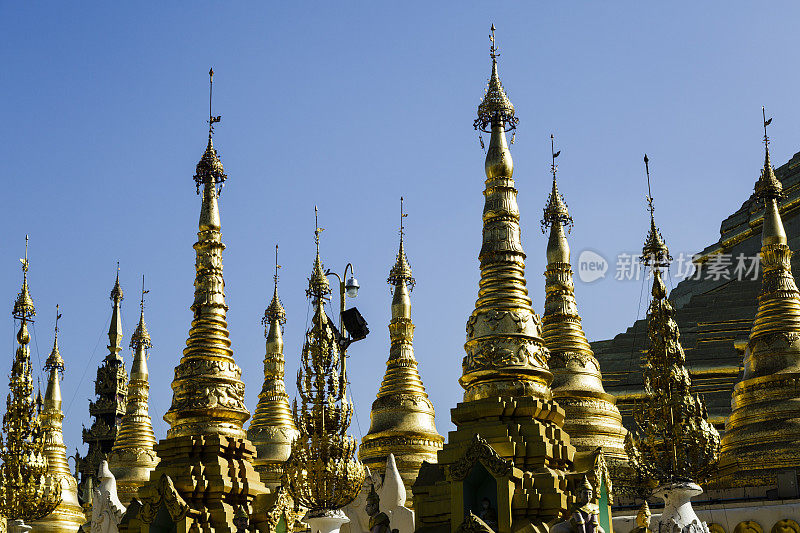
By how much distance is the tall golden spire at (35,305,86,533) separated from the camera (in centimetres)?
3797

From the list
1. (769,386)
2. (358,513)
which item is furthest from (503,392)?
(769,386)

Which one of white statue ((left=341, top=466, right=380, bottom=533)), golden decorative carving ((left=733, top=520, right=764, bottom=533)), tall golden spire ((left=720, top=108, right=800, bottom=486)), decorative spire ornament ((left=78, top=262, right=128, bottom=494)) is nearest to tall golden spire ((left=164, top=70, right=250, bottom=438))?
white statue ((left=341, top=466, right=380, bottom=533))

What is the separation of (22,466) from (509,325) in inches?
499

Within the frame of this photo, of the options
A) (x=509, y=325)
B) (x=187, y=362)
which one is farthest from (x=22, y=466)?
(x=509, y=325)

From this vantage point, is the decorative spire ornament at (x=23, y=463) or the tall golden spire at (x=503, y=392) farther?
the decorative spire ornament at (x=23, y=463)

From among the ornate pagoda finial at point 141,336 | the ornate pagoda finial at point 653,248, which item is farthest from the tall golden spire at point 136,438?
the ornate pagoda finial at point 653,248

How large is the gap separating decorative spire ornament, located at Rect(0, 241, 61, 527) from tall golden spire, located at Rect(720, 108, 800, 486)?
51.9 feet

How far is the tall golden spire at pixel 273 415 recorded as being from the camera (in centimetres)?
3506

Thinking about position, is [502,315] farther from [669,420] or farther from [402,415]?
[402,415]

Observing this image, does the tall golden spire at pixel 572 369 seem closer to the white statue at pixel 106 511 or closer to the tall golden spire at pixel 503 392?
the tall golden spire at pixel 503 392

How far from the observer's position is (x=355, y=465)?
2073 centimetres

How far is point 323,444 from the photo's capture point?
20453 millimetres

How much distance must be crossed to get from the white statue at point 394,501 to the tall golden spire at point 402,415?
672cm

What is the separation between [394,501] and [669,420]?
16.8 feet
